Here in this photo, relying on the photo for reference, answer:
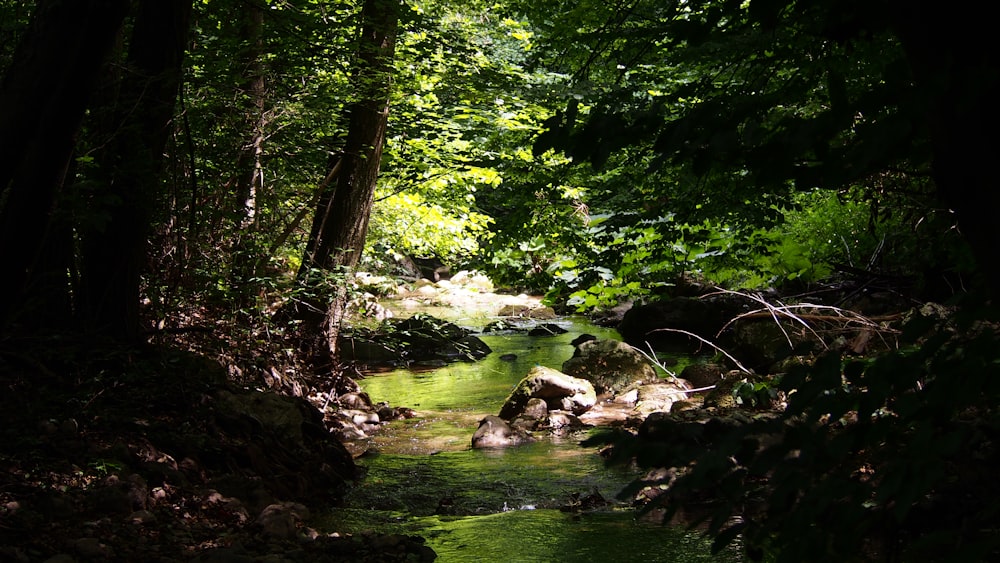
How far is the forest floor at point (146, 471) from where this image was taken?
376 cm

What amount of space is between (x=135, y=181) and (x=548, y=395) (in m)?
5.68

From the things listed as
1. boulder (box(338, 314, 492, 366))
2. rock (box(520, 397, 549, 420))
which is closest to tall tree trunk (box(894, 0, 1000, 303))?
rock (box(520, 397, 549, 420))

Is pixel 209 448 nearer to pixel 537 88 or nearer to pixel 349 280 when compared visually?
pixel 349 280

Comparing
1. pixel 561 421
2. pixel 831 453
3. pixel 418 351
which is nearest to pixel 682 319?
pixel 418 351

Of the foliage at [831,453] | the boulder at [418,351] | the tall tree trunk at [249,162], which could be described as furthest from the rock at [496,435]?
the foliage at [831,453]

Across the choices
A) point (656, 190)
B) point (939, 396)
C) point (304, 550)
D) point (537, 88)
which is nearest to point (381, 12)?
point (537, 88)

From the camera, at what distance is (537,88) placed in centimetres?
873

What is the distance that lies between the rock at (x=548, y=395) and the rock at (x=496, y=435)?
111 cm

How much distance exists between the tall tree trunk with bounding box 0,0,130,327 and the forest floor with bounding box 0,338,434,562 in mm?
1444

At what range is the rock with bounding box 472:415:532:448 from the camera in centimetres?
788

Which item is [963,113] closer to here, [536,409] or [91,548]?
[91,548]

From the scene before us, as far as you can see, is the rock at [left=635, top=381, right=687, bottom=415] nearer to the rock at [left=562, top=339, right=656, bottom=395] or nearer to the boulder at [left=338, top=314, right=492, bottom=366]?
the rock at [left=562, top=339, right=656, bottom=395]

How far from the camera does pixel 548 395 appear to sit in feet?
31.4

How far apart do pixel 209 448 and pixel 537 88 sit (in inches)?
207
